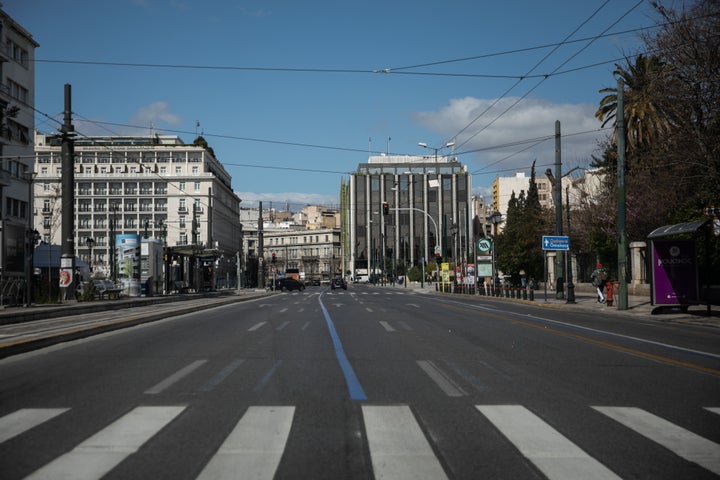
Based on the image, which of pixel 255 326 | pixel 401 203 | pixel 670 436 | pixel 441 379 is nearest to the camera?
pixel 670 436

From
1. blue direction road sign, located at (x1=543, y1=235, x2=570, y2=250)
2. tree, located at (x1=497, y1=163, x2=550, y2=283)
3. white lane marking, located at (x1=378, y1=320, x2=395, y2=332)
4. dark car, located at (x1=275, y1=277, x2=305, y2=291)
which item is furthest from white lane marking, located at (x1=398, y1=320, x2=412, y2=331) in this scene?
dark car, located at (x1=275, y1=277, x2=305, y2=291)

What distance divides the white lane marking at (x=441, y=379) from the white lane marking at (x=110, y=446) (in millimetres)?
3119

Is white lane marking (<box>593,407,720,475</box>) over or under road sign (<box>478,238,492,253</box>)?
under

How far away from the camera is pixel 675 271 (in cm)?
2356

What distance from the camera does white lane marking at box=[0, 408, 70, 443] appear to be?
5949mm

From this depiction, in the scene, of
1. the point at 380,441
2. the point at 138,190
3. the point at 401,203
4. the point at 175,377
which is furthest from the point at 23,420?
the point at 401,203

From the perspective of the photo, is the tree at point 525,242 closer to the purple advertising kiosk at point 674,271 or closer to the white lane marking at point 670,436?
the purple advertising kiosk at point 674,271

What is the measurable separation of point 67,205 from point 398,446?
29.5 metres

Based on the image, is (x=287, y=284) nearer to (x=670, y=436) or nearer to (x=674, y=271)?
(x=674, y=271)

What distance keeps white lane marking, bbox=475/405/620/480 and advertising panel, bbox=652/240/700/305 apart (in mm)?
18746

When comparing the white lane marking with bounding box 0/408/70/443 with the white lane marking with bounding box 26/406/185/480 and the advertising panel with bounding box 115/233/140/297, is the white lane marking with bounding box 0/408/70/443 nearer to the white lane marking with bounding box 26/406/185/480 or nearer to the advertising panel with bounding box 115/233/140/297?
the white lane marking with bounding box 26/406/185/480

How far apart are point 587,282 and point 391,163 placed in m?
84.8

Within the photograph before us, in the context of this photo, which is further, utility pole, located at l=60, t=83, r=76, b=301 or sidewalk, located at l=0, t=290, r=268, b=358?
utility pole, located at l=60, t=83, r=76, b=301

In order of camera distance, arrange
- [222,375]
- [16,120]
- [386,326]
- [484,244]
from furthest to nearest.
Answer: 1. [16,120]
2. [484,244]
3. [386,326]
4. [222,375]
